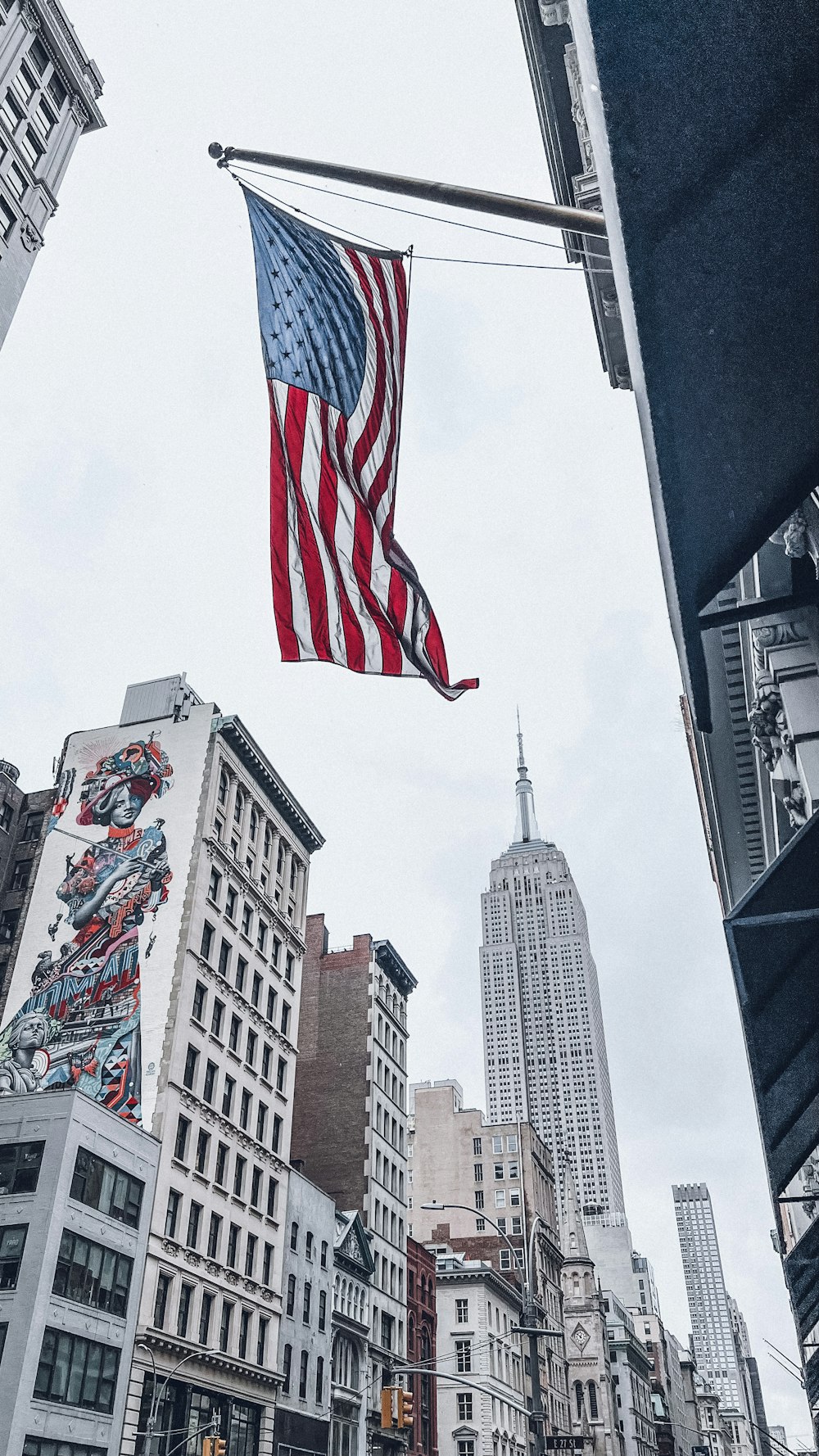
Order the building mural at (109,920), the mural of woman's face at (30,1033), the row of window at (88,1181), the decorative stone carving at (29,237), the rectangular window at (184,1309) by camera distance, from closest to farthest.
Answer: the row of window at (88,1181), the rectangular window at (184,1309), the building mural at (109,920), the mural of woman's face at (30,1033), the decorative stone carving at (29,237)

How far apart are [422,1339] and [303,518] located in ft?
238

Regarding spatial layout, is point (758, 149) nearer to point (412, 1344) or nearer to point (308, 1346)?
point (308, 1346)

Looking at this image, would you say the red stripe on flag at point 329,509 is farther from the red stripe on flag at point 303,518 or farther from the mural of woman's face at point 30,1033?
the mural of woman's face at point 30,1033

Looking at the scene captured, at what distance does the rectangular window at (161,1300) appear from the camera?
41.4 meters

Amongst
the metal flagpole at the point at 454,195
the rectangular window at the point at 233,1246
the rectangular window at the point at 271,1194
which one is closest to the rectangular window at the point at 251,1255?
the rectangular window at the point at 233,1246

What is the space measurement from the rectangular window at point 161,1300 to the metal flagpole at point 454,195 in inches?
1622

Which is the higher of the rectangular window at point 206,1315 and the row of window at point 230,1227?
the row of window at point 230,1227

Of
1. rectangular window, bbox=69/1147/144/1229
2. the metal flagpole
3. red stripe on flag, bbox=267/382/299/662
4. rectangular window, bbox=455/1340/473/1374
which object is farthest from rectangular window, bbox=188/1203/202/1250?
the metal flagpole

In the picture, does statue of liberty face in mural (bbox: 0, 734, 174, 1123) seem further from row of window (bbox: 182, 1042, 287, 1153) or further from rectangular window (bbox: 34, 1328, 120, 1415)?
rectangular window (bbox: 34, 1328, 120, 1415)

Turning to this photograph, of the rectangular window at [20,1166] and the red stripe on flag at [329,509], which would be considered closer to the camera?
the red stripe on flag at [329,509]

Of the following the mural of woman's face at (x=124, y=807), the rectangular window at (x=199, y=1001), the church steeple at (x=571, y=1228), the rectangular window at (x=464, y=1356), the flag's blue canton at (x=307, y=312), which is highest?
the church steeple at (x=571, y=1228)

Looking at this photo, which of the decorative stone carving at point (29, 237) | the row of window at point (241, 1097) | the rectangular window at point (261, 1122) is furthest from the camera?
A: the rectangular window at point (261, 1122)

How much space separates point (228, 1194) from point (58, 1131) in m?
13.4

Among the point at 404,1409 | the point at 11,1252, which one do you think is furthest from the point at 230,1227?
the point at 404,1409
